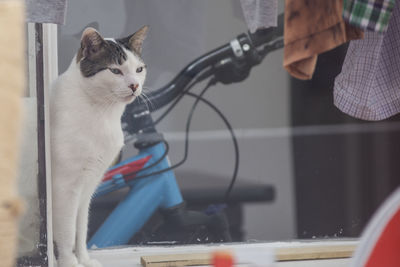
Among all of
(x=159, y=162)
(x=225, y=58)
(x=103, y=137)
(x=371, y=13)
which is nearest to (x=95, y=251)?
(x=159, y=162)

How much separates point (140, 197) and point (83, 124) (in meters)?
0.59

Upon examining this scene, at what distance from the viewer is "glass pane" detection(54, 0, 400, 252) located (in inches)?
72.4

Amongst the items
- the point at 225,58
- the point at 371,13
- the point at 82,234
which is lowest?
the point at 82,234

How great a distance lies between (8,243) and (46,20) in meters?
0.48

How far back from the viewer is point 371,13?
889 mm

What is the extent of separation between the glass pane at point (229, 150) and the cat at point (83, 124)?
→ 312 millimetres

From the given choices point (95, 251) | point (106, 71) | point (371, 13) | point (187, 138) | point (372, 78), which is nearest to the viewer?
point (371, 13)

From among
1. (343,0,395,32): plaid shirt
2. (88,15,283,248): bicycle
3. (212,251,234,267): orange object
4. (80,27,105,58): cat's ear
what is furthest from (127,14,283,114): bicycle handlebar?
(212,251,234,267): orange object

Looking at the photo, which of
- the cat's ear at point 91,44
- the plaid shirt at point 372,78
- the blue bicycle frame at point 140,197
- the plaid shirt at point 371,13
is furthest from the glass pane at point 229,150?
the plaid shirt at point 371,13

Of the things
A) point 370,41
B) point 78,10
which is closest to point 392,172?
point 370,41

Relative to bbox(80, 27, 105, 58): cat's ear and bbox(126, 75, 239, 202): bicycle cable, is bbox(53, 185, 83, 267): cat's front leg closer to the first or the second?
bbox(80, 27, 105, 58): cat's ear

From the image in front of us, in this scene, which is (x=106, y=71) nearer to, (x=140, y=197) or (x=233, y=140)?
(x=140, y=197)

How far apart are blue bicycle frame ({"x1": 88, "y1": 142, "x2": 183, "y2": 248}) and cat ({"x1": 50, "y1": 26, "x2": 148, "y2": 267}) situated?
1.51ft

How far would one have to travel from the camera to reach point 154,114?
189cm
